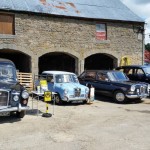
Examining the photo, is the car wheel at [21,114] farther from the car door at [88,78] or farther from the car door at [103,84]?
the car door at [88,78]

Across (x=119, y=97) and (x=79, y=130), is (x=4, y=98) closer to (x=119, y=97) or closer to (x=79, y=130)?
(x=79, y=130)

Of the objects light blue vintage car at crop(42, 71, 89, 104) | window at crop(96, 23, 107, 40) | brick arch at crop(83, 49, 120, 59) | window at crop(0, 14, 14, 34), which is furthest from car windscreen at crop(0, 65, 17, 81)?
window at crop(96, 23, 107, 40)

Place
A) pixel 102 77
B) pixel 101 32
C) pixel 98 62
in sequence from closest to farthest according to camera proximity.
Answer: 1. pixel 102 77
2. pixel 101 32
3. pixel 98 62

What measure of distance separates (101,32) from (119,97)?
25.1 feet

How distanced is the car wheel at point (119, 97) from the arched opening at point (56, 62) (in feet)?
30.3

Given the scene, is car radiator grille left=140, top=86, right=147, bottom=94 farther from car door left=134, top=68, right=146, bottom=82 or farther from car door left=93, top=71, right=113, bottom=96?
car door left=134, top=68, right=146, bottom=82

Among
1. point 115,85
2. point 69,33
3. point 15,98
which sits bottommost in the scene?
point 15,98

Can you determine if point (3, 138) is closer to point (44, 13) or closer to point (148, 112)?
point (148, 112)

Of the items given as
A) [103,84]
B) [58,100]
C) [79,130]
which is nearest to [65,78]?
[58,100]

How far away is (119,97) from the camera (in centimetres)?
1518

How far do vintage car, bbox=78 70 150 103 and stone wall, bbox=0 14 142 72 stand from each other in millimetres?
3898

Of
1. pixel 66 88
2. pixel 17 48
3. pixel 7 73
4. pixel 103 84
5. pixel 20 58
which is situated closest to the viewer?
pixel 7 73

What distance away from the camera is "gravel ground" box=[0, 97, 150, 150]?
729 cm

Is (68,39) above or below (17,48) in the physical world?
above
